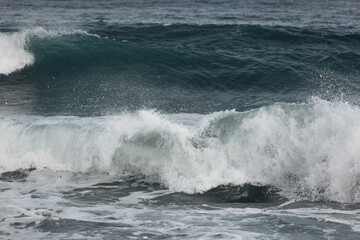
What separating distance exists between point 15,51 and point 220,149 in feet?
45.7

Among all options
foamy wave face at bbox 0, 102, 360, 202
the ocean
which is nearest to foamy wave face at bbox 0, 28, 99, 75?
the ocean

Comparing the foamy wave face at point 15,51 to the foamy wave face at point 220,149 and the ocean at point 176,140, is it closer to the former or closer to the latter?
the ocean at point 176,140

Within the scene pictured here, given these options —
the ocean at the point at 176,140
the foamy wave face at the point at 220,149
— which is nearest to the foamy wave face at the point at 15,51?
the ocean at the point at 176,140

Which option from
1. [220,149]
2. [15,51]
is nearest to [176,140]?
[220,149]

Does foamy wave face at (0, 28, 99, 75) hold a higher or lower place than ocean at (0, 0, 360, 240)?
higher

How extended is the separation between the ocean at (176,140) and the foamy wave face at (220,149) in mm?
29

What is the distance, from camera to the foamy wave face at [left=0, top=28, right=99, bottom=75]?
24128mm

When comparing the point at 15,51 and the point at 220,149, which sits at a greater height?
the point at 15,51

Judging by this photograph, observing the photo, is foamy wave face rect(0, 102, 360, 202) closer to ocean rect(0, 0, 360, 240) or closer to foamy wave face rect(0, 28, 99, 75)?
ocean rect(0, 0, 360, 240)

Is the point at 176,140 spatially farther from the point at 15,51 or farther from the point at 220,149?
the point at 15,51

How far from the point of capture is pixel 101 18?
124 ft

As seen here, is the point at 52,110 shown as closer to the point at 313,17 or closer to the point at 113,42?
the point at 113,42

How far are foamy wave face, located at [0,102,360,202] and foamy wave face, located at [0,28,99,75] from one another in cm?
955

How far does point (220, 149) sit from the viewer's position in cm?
1342
